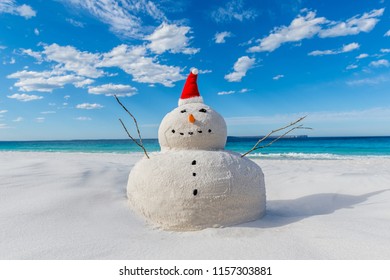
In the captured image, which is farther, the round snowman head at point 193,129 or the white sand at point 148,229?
the round snowman head at point 193,129

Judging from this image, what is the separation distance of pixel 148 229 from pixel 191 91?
6.79 feet

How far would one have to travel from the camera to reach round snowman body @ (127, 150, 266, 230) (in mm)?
3260

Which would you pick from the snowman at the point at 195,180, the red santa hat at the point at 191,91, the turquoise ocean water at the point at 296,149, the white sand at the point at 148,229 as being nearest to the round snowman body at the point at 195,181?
the snowman at the point at 195,180

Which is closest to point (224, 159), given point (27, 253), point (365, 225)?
point (365, 225)

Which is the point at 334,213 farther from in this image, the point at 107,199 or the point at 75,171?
the point at 75,171

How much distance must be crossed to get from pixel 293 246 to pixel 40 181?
4576mm

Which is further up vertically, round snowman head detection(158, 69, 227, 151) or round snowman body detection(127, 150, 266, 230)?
round snowman head detection(158, 69, 227, 151)

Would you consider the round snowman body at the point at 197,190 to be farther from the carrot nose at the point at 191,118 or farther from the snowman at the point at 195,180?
the carrot nose at the point at 191,118

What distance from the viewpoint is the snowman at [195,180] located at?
327cm

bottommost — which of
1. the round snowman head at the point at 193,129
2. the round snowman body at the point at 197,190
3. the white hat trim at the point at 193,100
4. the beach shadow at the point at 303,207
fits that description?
the beach shadow at the point at 303,207

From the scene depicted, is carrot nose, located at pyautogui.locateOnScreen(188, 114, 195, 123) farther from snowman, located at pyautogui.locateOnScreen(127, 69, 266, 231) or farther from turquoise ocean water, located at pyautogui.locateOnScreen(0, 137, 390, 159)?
turquoise ocean water, located at pyautogui.locateOnScreen(0, 137, 390, 159)

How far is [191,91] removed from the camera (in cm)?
416

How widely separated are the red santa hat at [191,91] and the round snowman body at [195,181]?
0.29 metres

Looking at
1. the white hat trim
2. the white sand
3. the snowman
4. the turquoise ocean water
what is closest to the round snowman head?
the snowman
